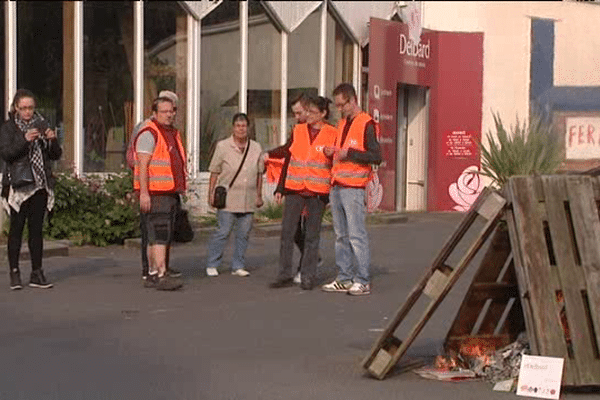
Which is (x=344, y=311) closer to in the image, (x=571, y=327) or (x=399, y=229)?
(x=571, y=327)

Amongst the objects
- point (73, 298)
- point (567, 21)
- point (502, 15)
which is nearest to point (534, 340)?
point (73, 298)

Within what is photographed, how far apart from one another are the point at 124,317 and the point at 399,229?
9.90 m

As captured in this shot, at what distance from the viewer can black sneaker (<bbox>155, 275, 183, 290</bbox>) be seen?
1157 centimetres

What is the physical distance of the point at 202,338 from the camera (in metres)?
9.13

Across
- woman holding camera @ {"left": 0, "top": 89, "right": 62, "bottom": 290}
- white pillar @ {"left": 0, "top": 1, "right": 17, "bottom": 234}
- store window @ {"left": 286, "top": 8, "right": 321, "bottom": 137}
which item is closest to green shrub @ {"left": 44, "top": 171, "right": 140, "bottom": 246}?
white pillar @ {"left": 0, "top": 1, "right": 17, "bottom": 234}

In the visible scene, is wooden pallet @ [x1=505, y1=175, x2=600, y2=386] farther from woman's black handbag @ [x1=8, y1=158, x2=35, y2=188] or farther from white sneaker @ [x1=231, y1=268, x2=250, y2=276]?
white sneaker @ [x1=231, y1=268, x2=250, y2=276]

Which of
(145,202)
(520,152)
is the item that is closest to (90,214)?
(145,202)

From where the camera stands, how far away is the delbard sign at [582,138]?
77.4ft

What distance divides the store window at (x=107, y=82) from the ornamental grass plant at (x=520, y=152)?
637 cm

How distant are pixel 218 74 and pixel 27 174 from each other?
867 centimetres

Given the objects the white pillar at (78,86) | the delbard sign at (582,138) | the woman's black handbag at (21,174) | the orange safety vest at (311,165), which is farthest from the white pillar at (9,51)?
the delbard sign at (582,138)

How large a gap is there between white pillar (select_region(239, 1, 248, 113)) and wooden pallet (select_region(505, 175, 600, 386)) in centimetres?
1292

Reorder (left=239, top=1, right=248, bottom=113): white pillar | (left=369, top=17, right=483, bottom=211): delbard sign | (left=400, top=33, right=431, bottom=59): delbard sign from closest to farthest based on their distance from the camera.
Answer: (left=239, top=1, right=248, bottom=113): white pillar → (left=400, top=33, right=431, bottom=59): delbard sign → (left=369, top=17, right=483, bottom=211): delbard sign

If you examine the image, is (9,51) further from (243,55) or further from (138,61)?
(243,55)
